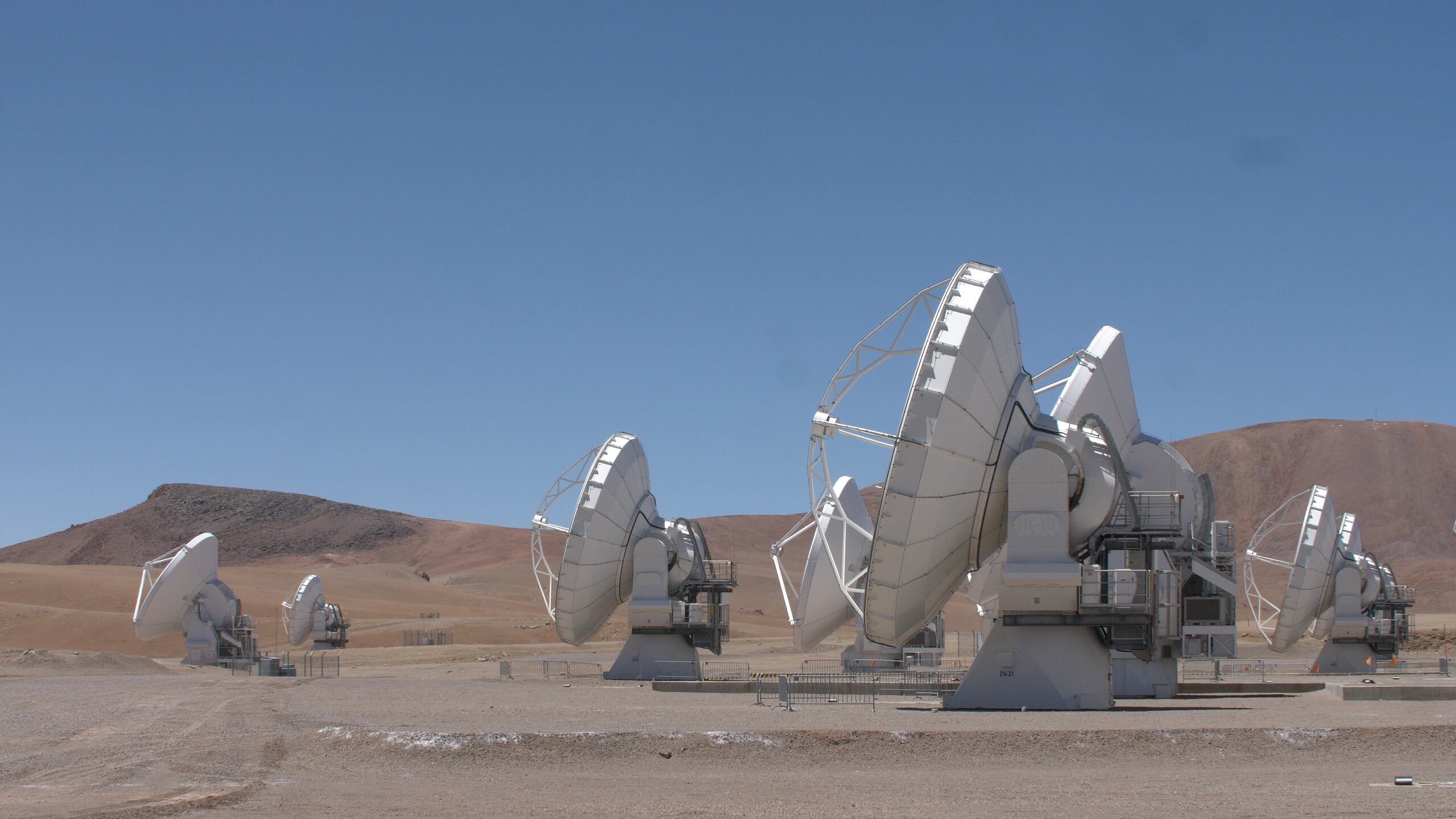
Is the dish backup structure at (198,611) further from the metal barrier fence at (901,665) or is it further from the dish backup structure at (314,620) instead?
the metal barrier fence at (901,665)

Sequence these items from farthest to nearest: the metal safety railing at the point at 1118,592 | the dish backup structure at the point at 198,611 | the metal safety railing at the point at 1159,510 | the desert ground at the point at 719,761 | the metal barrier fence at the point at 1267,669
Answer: the dish backup structure at the point at 198,611 < the metal barrier fence at the point at 1267,669 < the metal safety railing at the point at 1159,510 < the metal safety railing at the point at 1118,592 < the desert ground at the point at 719,761

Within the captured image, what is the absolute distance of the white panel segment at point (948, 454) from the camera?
26.1 m

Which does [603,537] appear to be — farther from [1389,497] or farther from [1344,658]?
[1389,497]

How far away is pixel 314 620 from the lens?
2997 inches

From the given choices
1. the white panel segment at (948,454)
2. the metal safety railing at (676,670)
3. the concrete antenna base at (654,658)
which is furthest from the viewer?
the concrete antenna base at (654,658)

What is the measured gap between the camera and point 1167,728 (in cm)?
2417

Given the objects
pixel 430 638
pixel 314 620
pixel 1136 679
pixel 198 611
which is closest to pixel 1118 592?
pixel 1136 679

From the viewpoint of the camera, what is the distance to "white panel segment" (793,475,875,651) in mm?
45531

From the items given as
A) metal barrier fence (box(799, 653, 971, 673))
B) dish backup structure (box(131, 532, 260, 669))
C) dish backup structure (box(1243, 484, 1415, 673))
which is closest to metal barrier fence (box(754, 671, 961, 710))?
metal barrier fence (box(799, 653, 971, 673))

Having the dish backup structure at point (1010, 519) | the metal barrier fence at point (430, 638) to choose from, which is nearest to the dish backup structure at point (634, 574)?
the dish backup structure at point (1010, 519)

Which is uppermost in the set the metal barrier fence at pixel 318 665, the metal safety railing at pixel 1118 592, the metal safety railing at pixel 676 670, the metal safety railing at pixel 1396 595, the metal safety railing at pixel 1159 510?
the metal safety railing at pixel 1159 510

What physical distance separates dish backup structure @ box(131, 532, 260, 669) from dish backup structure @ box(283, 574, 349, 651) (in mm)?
9409

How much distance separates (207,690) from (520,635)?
57.0 meters

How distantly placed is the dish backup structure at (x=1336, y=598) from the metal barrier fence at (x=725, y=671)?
19165 mm
